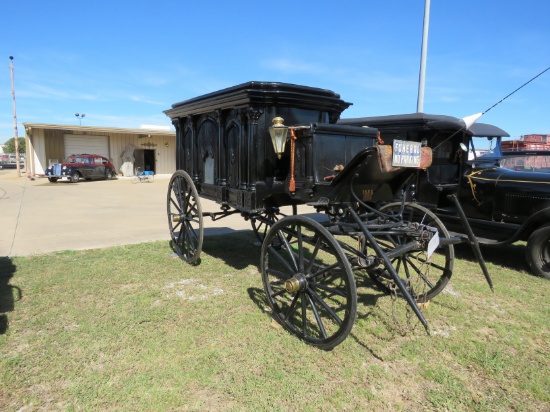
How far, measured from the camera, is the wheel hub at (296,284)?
308 cm

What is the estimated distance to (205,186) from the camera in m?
5.13

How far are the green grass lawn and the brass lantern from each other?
5.38ft

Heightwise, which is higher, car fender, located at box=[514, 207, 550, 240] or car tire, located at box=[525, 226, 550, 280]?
car fender, located at box=[514, 207, 550, 240]

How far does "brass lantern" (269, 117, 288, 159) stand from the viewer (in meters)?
3.50

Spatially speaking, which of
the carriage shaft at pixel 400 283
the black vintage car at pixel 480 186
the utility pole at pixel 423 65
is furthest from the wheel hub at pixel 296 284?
the utility pole at pixel 423 65

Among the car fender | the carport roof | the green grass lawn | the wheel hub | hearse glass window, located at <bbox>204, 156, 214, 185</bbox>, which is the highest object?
the carport roof

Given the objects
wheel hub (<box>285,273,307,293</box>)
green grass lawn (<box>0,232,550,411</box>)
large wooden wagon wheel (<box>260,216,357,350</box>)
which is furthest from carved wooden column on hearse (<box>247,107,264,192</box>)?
green grass lawn (<box>0,232,550,411</box>)

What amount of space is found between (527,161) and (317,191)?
517 centimetres

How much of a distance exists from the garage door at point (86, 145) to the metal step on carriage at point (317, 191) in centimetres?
2346

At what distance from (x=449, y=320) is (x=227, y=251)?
11.5 feet

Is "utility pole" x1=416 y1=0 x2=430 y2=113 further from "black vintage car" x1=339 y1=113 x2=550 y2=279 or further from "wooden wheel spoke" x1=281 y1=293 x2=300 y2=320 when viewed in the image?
"wooden wheel spoke" x1=281 y1=293 x2=300 y2=320

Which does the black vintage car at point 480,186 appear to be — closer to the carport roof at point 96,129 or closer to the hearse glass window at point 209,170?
the hearse glass window at point 209,170

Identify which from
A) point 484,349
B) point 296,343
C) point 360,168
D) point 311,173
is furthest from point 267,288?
point 484,349

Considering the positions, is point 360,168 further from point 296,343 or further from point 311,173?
point 296,343
